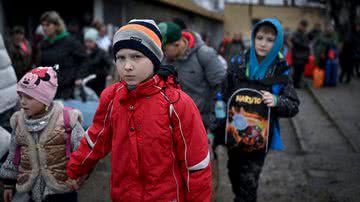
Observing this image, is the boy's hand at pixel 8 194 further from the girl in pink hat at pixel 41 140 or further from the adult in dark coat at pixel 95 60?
the adult in dark coat at pixel 95 60

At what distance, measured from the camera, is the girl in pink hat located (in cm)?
315

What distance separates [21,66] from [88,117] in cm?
202

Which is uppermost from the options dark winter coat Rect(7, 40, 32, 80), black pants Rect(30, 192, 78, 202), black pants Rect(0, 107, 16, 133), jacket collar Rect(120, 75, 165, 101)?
jacket collar Rect(120, 75, 165, 101)

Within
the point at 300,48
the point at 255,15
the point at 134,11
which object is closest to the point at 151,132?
the point at 300,48

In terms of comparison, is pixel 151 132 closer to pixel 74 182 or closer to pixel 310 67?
pixel 74 182

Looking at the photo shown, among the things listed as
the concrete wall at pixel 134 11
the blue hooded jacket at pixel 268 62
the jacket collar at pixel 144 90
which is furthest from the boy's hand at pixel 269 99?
the concrete wall at pixel 134 11

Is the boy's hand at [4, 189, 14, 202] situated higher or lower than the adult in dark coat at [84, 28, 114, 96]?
lower

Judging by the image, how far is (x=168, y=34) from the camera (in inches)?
168

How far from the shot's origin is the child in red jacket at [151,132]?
8.36ft

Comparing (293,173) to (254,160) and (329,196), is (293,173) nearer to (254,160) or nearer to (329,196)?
(329,196)

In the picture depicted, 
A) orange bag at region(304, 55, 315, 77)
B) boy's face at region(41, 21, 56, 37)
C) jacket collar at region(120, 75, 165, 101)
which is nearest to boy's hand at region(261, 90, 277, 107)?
jacket collar at region(120, 75, 165, 101)

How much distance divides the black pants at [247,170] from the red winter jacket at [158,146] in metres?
1.33

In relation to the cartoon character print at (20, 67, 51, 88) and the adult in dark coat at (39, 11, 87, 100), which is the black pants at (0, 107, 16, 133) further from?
the adult in dark coat at (39, 11, 87, 100)


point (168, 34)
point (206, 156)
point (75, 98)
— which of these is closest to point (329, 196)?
→ point (168, 34)
